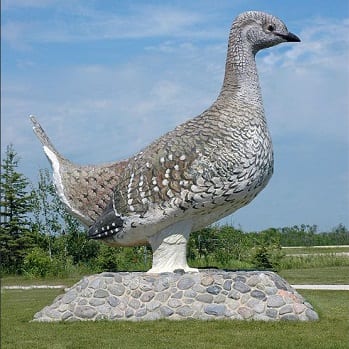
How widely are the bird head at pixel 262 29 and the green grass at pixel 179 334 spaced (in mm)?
3551

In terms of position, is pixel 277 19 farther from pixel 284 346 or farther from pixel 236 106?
pixel 284 346

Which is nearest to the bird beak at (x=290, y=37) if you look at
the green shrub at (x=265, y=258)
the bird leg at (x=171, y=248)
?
the bird leg at (x=171, y=248)

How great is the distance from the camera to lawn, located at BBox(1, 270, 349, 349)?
22.0ft

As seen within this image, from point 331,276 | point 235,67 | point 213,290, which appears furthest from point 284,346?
point 331,276

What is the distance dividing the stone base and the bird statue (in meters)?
0.36

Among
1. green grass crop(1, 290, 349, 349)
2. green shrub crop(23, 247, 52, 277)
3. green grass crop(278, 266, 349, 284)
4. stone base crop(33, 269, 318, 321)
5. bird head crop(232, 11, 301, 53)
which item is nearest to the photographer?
green grass crop(1, 290, 349, 349)

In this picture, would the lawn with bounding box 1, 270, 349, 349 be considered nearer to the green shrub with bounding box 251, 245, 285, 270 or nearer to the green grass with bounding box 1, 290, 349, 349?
the green grass with bounding box 1, 290, 349, 349

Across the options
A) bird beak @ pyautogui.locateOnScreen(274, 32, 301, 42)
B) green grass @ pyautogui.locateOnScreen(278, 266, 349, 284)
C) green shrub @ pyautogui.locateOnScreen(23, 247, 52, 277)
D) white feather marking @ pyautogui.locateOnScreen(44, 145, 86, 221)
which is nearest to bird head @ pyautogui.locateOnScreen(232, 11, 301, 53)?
bird beak @ pyautogui.locateOnScreen(274, 32, 301, 42)

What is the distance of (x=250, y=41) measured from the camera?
869 centimetres

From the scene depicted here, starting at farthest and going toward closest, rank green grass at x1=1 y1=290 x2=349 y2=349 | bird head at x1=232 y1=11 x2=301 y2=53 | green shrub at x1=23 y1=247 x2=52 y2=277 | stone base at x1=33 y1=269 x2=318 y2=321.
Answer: green shrub at x1=23 y1=247 x2=52 y2=277 → bird head at x1=232 y1=11 x2=301 y2=53 → stone base at x1=33 y1=269 x2=318 y2=321 → green grass at x1=1 y1=290 x2=349 y2=349

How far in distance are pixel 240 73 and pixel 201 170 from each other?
1.47m

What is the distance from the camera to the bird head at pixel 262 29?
8.67m

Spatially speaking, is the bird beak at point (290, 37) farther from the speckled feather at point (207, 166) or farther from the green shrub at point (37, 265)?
the green shrub at point (37, 265)

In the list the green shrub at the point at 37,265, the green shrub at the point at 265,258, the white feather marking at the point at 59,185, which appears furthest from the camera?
the green shrub at the point at 265,258
